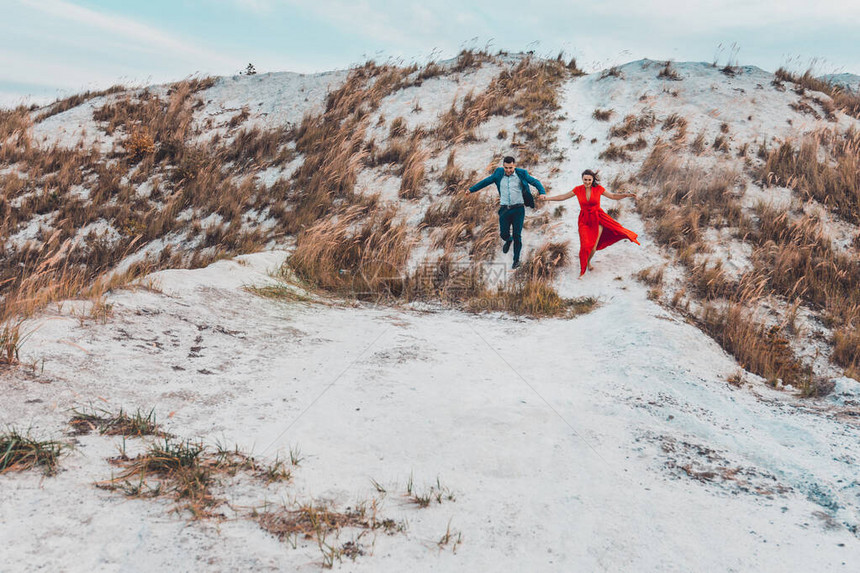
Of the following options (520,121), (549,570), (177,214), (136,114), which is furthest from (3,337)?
(136,114)

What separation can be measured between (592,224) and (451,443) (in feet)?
18.8

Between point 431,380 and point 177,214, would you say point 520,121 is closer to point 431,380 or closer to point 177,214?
point 177,214

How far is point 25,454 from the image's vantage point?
2363 millimetres

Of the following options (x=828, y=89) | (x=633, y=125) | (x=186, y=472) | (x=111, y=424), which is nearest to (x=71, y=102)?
(x=633, y=125)

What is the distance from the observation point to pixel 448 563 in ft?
6.93

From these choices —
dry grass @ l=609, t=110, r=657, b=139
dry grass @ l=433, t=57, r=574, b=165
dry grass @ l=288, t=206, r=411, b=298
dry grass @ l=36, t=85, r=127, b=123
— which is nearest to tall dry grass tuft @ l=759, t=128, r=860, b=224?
dry grass @ l=609, t=110, r=657, b=139

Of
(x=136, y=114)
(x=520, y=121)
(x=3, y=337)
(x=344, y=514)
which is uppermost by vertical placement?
(x=520, y=121)

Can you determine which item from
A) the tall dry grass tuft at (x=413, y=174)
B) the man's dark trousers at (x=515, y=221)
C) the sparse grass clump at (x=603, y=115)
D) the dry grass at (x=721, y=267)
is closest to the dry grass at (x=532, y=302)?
the man's dark trousers at (x=515, y=221)

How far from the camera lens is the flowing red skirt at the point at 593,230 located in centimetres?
789

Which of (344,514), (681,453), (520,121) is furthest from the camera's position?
(520,121)

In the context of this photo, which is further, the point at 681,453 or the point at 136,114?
the point at 136,114

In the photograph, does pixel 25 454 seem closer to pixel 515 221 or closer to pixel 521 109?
pixel 515 221

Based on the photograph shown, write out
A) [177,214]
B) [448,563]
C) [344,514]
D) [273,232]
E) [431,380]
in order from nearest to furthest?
[448,563], [344,514], [431,380], [273,232], [177,214]

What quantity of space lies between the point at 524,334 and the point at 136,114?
15453mm
